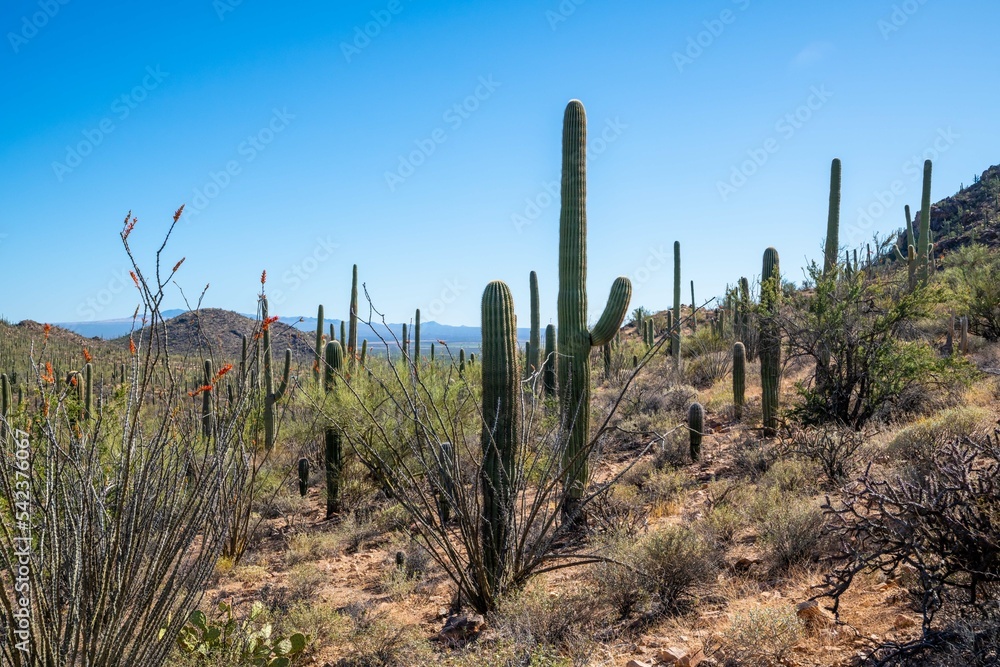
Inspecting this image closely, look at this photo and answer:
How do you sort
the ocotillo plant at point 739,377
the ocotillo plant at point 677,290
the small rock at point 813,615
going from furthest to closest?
the ocotillo plant at point 677,290 < the ocotillo plant at point 739,377 < the small rock at point 813,615

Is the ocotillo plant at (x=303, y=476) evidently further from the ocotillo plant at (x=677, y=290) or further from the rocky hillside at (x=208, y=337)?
the ocotillo plant at (x=677, y=290)

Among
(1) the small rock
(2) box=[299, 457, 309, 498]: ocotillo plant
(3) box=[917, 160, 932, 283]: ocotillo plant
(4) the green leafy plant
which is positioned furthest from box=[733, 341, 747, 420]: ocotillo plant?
(3) box=[917, 160, 932, 283]: ocotillo plant

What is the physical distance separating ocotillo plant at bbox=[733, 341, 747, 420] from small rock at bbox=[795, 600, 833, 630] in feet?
28.4

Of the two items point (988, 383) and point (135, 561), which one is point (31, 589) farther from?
point (988, 383)

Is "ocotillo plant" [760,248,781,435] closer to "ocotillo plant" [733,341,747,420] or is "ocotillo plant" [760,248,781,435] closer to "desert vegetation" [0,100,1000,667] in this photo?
"desert vegetation" [0,100,1000,667]

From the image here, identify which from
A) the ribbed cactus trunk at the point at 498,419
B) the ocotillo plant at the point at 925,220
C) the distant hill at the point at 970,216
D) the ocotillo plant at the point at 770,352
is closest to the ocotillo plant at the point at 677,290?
the ocotillo plant at the point at 925,220

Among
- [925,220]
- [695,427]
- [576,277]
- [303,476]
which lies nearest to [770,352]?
[695,427]

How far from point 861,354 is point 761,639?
270 inches

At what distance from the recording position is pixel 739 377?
42.7 ft

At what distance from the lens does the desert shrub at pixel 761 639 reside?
4.05 meters

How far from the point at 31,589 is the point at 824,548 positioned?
544 cm

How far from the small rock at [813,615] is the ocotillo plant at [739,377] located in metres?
8.67

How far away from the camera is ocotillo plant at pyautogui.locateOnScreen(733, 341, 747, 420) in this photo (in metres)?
12.8

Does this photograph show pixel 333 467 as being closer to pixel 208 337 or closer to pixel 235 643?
pixel 235 643
